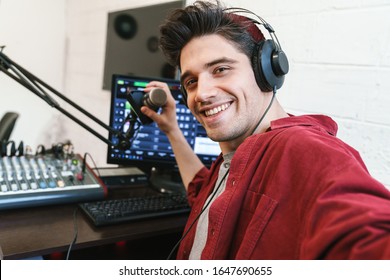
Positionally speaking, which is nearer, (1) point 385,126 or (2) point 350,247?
(2) point 350,247

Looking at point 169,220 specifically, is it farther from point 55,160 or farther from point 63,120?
point 63,120

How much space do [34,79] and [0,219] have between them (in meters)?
0.40

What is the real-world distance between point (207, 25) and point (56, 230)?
66cm

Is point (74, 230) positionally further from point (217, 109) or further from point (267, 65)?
point (267, 65)

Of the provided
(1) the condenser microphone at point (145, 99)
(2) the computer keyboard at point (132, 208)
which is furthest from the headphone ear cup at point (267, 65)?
(2) the computer keyboard at point (132, 208)

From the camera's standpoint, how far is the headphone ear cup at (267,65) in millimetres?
805

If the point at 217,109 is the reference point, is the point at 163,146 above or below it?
below

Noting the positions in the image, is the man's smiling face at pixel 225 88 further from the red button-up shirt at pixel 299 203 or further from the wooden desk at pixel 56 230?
the wooden desk at pixel 56 230

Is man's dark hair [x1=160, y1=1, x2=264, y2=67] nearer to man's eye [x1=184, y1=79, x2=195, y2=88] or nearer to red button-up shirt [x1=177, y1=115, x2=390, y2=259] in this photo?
man's eye [x1=184, y1=79, x2=195, y2=88]

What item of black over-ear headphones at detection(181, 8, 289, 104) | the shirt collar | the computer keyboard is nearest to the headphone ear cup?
black over-ear headphones at detection(181, 8, 289, 104)

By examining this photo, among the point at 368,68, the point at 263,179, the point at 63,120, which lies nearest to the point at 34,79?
the point at 263,179

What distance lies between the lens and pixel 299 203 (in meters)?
0.54

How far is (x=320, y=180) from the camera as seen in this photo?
1.67ft

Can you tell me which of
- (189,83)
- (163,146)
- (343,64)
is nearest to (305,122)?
(189,83)
